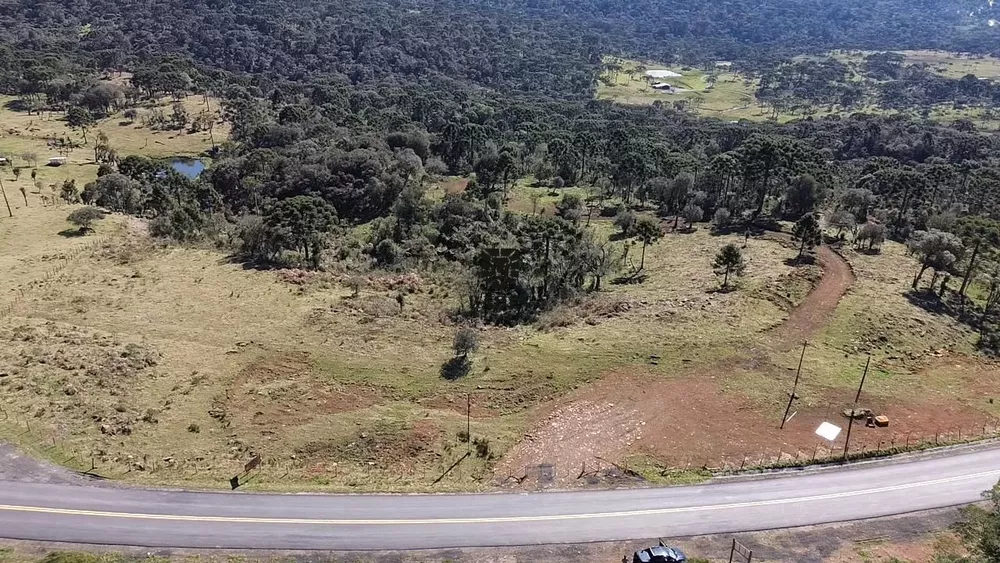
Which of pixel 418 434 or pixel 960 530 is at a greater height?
pixel 960 530

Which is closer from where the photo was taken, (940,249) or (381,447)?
(381,447)

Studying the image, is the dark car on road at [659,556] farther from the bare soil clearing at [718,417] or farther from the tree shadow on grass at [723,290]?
the tree shadow on grass at [723,290]

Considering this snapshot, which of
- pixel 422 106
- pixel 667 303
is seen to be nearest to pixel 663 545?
pixel 667 303

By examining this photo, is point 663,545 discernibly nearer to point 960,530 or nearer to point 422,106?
point 960,530

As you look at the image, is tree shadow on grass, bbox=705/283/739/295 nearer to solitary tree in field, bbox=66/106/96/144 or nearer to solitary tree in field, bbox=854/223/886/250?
solitary tree in field, bbox=854/223/886/250

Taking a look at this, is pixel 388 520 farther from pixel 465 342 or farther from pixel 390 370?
pixel 465 342

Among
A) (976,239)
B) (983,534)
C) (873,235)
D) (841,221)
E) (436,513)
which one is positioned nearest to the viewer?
(983,534)

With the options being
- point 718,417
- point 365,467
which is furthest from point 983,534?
point 365,467

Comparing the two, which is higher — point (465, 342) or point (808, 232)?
point (808, 232)
